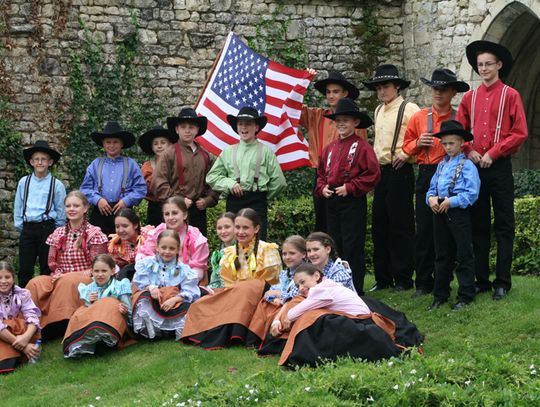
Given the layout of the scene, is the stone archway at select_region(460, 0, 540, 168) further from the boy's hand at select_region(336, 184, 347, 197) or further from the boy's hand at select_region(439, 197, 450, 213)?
the boy's hand at select_region(439, 197, 450, 213)

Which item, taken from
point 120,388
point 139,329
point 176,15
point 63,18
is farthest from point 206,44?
point 120,388

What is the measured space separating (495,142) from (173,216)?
8.97ft

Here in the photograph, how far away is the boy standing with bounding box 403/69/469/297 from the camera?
8898 mm

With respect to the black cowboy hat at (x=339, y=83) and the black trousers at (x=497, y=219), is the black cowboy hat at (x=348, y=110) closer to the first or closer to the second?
the black cowboy hat at (x=339, y=83)

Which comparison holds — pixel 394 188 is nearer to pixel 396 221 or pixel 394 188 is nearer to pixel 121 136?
pixel 396 221

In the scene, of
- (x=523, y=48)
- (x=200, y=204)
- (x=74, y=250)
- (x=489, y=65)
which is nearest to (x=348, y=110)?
(x=489, y=65)

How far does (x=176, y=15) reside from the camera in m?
14.7

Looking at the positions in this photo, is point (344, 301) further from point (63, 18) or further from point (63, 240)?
point (63, 18)

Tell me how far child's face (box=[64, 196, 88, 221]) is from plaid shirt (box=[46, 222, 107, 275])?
0.13 meters

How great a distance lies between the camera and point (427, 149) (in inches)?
353

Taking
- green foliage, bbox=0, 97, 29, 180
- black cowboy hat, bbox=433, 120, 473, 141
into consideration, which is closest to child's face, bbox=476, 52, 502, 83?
black cowboy hat, bbox=433, 120, 473, 141

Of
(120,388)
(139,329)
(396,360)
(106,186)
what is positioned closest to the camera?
(396,360)

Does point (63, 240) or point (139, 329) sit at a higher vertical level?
point (63, 240)

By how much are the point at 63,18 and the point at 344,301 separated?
8.23 m
